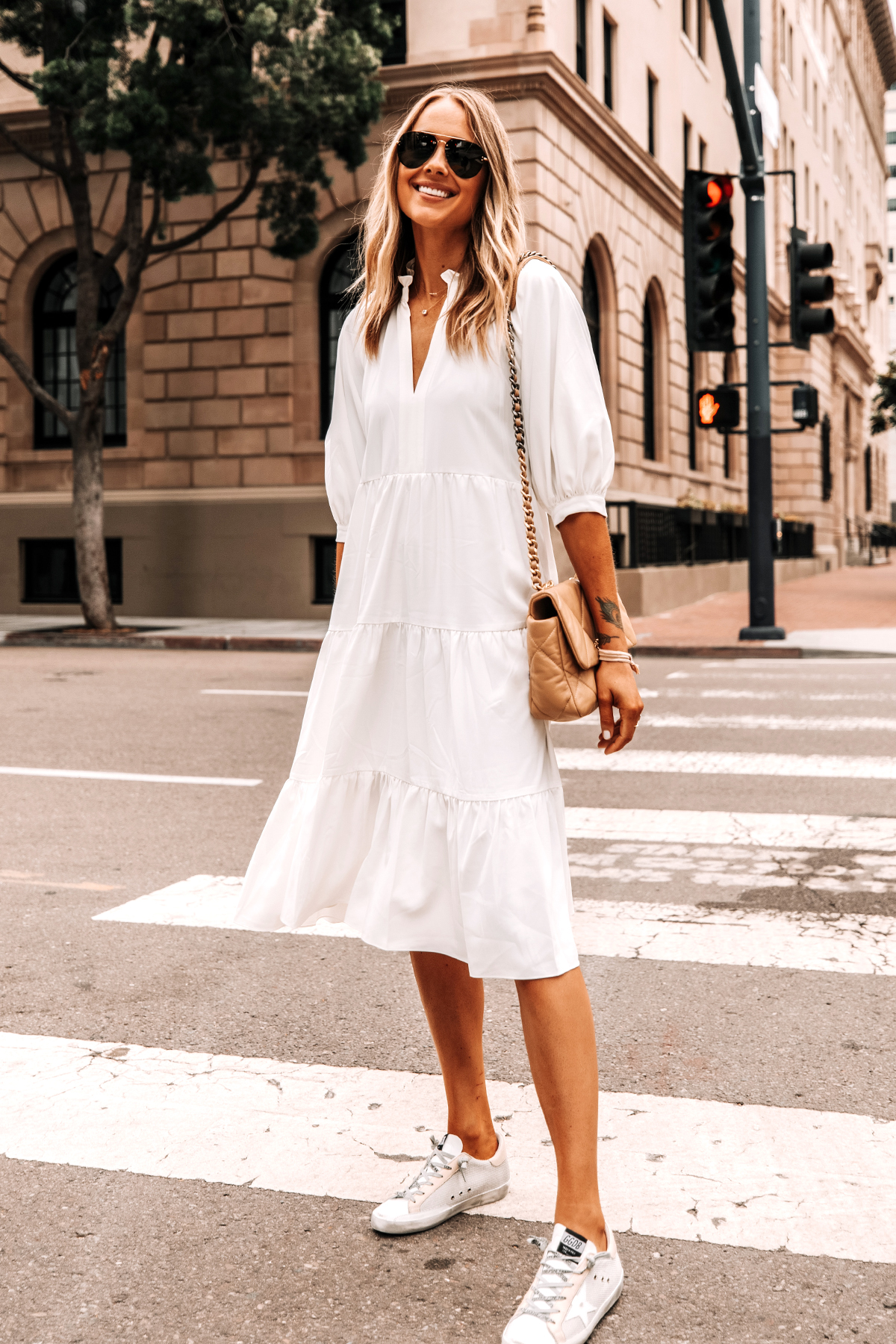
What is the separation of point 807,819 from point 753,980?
2.40 meters

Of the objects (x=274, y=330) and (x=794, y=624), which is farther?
(x=274, y=330)

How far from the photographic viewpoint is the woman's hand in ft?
8.21

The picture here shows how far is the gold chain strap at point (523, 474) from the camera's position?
2533 millimetres

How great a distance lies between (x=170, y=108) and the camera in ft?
54.4

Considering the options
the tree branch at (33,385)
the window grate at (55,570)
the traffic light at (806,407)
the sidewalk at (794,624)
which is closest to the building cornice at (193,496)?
the window grate at (55,570)

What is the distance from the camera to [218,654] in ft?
52.2

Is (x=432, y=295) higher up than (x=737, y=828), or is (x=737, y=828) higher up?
(x=432, y=295)

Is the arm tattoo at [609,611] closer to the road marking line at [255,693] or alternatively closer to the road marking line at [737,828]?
the road marking line at [737,828]

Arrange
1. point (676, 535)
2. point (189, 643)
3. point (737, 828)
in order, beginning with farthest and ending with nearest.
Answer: point (676, 535) < point (189, 643) < point (737, 828)

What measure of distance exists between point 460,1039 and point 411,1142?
440 mm

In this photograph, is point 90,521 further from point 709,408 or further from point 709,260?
point 709,260

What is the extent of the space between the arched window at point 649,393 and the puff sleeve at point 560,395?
→ 2460cm

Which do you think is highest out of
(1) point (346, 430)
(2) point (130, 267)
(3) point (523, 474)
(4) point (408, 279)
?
(2) point (130, 267)

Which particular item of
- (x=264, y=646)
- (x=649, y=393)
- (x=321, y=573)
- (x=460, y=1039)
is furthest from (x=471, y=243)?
(x=649, y=393)
